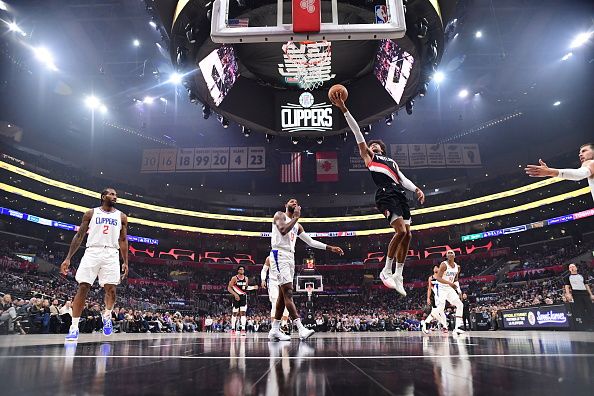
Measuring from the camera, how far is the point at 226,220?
143 ft

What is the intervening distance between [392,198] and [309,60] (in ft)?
15.2

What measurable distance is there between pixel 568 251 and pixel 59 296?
37073 mm

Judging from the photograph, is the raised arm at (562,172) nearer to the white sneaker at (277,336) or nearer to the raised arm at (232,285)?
the white sneaker at (277,336)

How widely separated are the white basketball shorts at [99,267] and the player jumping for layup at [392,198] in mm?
4178

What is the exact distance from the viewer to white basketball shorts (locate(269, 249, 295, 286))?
632 cm

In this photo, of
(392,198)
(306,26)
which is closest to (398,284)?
(392,198)

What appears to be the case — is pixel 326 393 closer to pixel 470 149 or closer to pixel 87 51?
pixel 87 51

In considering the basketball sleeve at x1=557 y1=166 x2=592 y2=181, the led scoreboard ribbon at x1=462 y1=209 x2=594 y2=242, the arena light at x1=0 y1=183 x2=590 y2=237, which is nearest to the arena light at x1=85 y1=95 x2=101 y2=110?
the arena light at x1=0 y1=183 x2=590 y2=237

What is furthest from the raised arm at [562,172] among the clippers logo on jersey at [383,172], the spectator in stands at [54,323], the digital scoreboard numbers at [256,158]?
the digital scoreboard numbers at [256,158]

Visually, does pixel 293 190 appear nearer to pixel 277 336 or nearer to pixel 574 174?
pixel 277 336

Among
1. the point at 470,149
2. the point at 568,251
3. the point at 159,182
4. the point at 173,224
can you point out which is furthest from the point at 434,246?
the point at 159,182

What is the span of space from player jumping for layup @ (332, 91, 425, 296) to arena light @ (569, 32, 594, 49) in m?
21.7

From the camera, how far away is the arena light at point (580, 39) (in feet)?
66.6

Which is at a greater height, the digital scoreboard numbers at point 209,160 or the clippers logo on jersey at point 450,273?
the digital scoreboard numbers at point 209,160
